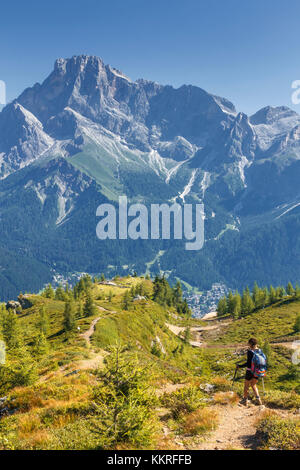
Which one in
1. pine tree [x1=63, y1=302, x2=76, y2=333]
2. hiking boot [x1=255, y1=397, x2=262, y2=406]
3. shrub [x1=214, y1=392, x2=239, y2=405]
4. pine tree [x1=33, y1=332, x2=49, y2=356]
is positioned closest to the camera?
hiking boot [x1=255, y1=397, x2=262, y2=406]

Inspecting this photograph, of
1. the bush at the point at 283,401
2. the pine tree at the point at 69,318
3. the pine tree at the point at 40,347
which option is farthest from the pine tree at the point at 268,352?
the pine tree at the point at 40,347

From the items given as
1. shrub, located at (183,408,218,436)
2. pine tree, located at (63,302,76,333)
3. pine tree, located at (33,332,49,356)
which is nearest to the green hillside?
shrub, located at (183,408,218,436)

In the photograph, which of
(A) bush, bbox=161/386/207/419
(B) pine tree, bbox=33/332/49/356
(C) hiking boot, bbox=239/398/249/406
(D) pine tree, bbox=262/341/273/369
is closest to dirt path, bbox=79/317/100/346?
(B) pine tree, bbox=33/332/49/356

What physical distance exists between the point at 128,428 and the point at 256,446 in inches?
221

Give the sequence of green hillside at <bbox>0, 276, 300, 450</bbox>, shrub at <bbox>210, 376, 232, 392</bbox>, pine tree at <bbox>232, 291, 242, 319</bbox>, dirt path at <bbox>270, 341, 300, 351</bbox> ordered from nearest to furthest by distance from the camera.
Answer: green hillside at <bbox>0, 276, 300, 450</bbox> < shrub at <bbox>210, 376, 232, 392</bbox> < dirt path at <bbox>270, 341, 300, 351</bbox> < pine tree at <bbox>232, 291, 242, 319</bbox>

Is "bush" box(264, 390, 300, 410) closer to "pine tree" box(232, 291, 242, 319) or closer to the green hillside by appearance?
the green hillside

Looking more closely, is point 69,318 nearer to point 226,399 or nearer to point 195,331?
point 226,399

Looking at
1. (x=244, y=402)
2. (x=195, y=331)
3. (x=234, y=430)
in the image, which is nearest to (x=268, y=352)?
(x=244, y=402)

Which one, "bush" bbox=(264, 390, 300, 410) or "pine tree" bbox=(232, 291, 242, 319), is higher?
"pine tree" bbox=(232, 291, 242, 319)

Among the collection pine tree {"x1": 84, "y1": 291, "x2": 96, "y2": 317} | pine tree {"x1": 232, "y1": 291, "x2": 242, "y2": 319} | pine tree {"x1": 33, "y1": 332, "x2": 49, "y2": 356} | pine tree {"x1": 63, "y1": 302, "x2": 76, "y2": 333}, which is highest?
pine tree {"x1": 232, "y1": 291, "x2": 242, "y2": 319}

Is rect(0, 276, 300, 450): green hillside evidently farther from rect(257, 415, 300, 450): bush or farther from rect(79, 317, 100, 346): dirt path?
rect(79, 317, 100, 346): dirt path

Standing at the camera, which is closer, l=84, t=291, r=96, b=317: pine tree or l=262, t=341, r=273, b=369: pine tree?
l=262, t=341, r=273, b=369: pine tree

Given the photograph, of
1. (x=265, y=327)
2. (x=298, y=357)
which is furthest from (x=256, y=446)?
(x=265, y=327)
